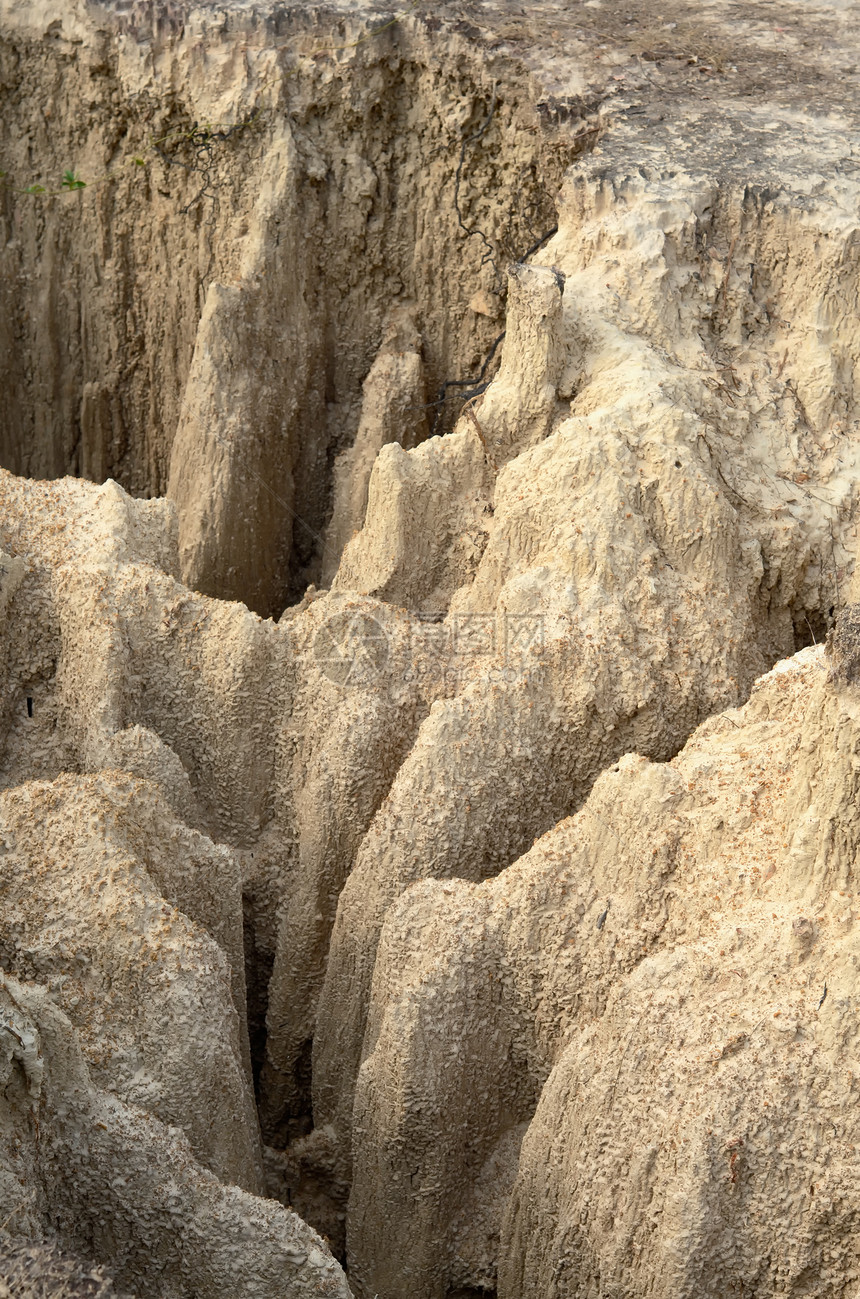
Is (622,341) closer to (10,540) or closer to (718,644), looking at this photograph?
(718,644)

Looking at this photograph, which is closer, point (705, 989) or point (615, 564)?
point (705, 989)

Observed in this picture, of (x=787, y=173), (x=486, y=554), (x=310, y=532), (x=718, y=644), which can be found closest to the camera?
(x=718, y=644)

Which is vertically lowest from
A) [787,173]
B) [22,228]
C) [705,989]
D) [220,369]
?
[705,989]

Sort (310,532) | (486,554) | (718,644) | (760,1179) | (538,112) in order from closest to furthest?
1. (760,1179)
2. (718,644)
3. (486,554)
4. (538,112)
5. (310,532)

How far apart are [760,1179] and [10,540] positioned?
3.59 m

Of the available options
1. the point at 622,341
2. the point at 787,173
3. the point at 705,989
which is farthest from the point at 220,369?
the point at 705,989

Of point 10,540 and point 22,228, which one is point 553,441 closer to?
point 10,540

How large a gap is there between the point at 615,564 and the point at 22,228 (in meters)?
4.86

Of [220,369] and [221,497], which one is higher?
[220,369]

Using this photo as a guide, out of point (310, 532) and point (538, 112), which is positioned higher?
point (538, 112)

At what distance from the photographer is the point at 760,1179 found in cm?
397

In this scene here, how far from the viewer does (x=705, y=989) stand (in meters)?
4.22

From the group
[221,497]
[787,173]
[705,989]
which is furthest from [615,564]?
[221,497]

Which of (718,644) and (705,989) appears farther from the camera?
(718,644)
